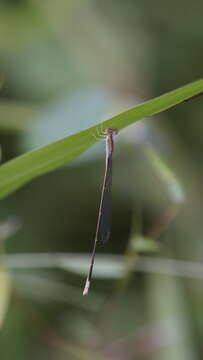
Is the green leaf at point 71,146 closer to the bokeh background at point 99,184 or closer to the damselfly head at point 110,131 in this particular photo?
the damselfly head at point 110,131

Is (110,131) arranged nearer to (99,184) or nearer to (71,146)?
(71,146)

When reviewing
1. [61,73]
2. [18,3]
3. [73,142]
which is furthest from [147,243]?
[18,3]

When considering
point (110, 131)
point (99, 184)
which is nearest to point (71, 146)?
point (110, 131)

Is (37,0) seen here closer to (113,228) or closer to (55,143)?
(113,228)

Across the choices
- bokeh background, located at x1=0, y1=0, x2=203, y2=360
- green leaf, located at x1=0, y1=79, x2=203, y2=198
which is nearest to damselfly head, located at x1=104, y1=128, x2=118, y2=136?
green leaf, located at x1=0, y1=79, x2=203, y2=198

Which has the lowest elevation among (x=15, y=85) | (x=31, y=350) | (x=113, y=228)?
(x=31, y=350)

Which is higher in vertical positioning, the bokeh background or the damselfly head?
the bokeh background

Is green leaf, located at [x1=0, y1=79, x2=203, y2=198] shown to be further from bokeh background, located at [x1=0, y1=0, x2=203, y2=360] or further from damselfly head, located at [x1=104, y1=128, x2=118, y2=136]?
bokeh background, located at [x1=0, y1=0, x2=203, y2=360]
